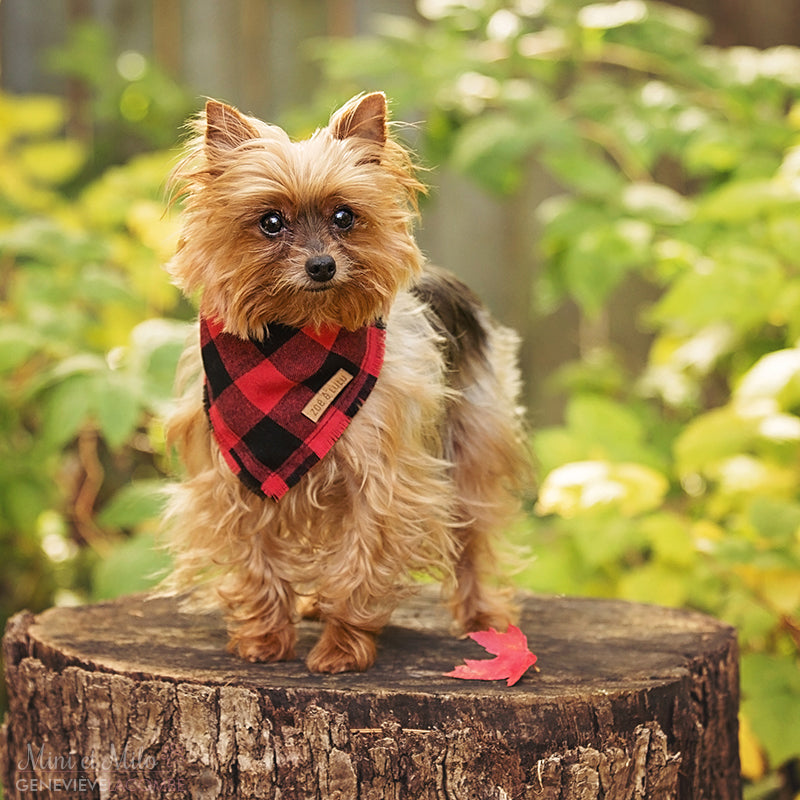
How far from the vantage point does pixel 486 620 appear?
2814 mm

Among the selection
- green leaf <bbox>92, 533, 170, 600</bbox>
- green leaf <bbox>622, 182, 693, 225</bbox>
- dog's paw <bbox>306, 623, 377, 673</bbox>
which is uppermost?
green leaf <bbox>622, 182, 693, 225</bbox>

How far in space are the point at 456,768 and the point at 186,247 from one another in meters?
1.19

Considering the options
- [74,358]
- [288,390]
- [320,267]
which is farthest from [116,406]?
[320,267]

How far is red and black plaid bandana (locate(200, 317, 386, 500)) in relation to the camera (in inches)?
95.8

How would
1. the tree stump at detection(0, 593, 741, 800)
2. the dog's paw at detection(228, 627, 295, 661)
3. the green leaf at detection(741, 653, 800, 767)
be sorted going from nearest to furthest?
the tree stump at detection(0, 593, 741, 800) < the dog's paw at detection(228, 627, 295, 661) < the green leaf at detection(741, 653, 800, 767)

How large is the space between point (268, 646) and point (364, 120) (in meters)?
1.17

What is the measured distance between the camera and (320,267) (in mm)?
2238

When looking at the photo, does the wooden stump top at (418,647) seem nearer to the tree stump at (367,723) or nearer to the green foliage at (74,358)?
the tree stump at (367,723)

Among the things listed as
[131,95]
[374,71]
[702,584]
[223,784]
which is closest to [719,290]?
[702,584]

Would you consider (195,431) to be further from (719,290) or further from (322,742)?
(719,290)

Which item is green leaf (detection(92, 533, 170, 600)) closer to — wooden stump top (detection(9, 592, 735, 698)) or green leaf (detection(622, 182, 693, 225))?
wooden stump top (detection(9, 592, 735, 698))

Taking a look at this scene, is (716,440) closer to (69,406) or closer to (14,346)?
(69,406)

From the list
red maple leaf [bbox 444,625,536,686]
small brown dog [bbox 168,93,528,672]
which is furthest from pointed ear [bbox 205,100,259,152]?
red maple leaf [bbox 444,625,536,686]

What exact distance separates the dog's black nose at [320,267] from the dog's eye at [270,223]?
0.11 meters
